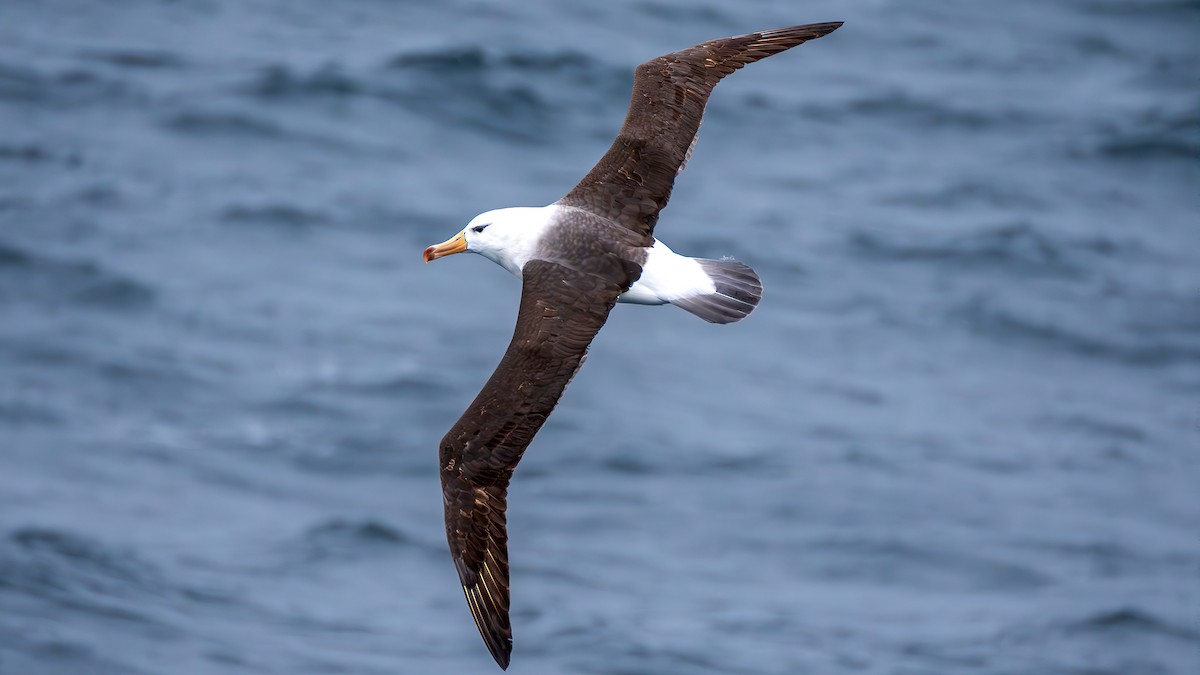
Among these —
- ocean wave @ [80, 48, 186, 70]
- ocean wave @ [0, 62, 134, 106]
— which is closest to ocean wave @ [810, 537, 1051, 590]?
ocean wave @ [0, 62, 134, 106]

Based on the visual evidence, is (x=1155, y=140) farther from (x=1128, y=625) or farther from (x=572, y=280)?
(x=572, y=280)

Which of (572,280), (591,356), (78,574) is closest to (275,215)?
(591,356)

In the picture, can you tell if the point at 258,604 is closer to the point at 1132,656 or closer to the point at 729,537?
the point at 729,537

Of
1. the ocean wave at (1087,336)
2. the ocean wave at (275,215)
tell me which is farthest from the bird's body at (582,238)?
the ocean wave at (275,215)

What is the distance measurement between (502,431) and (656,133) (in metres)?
2.43

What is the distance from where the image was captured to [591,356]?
18.2m

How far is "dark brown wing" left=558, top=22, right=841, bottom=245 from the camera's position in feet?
35.0

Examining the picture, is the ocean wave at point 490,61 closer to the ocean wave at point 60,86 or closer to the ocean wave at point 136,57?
the ocean wave at point 136,57

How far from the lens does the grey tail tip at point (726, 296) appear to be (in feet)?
34.1

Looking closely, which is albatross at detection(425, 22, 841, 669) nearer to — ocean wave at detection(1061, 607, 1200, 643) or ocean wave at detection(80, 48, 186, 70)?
ocean wave at detection(1061, 607, 1200, 643)

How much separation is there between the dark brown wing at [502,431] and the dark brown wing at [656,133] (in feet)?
2.90

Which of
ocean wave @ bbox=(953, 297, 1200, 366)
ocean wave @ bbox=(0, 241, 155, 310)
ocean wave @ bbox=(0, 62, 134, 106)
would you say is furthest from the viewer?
ocean wave @ bbox=(0, 62, 134, 106)

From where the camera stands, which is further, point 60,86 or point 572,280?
point 60,86

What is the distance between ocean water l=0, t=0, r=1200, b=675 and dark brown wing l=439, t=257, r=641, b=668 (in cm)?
563
